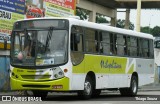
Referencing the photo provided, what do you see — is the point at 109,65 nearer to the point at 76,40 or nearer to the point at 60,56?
the point at 76,40

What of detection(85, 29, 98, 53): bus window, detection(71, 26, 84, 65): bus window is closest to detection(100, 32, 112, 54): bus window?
detection(85, 29, 98, 53): bus window

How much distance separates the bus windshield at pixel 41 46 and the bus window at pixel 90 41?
1502 mm

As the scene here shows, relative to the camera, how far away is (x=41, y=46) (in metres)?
18.4

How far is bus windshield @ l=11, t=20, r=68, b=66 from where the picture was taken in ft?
59.9

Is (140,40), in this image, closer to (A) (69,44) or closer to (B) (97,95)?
(B) (97,95)

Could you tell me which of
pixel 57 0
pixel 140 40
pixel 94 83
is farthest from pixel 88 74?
pixel 57 0

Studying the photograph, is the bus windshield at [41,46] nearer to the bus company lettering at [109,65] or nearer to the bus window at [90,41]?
the bus window at [90,41]

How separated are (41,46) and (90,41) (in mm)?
2420

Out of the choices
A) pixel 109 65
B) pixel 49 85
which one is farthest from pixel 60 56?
pixel 109 65

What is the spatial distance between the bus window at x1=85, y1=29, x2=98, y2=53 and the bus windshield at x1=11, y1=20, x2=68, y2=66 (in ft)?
4.93

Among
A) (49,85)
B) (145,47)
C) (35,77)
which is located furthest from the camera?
(145,47)

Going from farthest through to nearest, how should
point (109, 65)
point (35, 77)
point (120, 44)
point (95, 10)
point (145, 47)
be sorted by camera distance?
1. point (95, 10)
2. point (145, 47)
3. point (120, 44)
4. point (109, 65)
5. point (35, 77)

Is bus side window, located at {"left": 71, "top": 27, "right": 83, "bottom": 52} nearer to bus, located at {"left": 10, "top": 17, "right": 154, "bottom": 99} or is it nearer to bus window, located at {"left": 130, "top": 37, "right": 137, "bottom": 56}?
bus, located at {"left": 10, "top": 17, "right": 154, "bottom": 99}

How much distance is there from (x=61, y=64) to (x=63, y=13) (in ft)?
43.1
